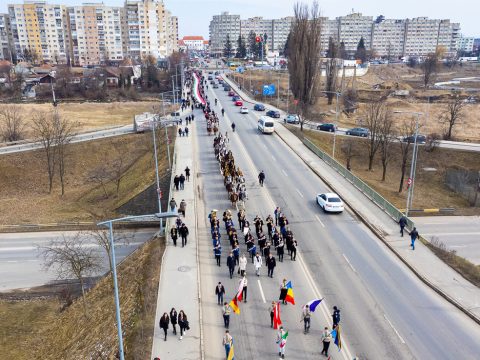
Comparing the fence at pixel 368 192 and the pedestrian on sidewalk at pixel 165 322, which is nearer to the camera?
the pedestrian on sidewalk at pixel 165 322

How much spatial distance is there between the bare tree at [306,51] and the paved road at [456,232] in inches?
1132

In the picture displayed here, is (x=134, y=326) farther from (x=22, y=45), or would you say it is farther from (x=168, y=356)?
(x=22, y=45)

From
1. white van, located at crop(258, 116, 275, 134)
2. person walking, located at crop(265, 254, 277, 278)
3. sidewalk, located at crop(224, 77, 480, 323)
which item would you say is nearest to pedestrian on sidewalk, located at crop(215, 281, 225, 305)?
person walking, located at crop(265, 254, 277, 278)

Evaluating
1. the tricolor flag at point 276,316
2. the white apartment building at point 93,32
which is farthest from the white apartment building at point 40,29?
the tricolor flag at point 276,316

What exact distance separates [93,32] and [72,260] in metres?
154

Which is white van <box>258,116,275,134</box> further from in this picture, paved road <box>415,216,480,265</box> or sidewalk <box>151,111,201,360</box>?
sidewalk <box>151,111,201,360</box>

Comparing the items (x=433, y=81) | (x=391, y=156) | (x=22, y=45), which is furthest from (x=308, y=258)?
(x=22, y=45)

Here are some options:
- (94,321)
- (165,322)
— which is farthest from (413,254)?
(94,321)

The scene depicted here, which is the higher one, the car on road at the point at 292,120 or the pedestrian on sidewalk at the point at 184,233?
the car on road at the point at 292,120

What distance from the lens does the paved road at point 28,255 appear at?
25.5 m

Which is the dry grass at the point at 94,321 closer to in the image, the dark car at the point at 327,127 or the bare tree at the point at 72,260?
the bare tree at the point at 72,260

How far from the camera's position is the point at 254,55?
190000 mm

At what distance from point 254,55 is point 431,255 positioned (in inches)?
6963

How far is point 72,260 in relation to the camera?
21594mm
